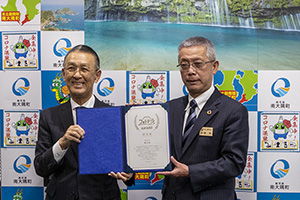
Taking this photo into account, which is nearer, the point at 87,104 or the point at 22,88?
the point at 87,104

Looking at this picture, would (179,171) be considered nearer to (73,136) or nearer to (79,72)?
(73,136)

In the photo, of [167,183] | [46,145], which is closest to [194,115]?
[167,183]

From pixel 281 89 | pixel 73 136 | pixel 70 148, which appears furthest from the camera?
pixel 281 89

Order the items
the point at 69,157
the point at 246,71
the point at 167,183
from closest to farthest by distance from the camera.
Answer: the point at 69,157 → the point at 167,183 → the point at 246,71

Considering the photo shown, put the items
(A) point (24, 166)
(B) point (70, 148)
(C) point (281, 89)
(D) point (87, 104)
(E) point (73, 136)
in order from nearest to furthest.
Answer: (E) point (73, 136) < (B) point (70, 148) < (D) point (87, 104) < (C) point (281, 89) < (A) point (24, 166)

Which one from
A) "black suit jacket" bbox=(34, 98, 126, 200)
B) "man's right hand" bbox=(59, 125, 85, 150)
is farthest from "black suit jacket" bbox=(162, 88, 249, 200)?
"man's right hand" bbox=(59, 125, 85, 150)

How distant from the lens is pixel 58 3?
2424mm

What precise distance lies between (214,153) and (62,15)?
1.91m

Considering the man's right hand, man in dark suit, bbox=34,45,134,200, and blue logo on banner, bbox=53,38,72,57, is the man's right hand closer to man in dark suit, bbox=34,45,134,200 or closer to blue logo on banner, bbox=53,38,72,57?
man in dark suit, bbox=34,45,134,200

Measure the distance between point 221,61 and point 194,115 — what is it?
903 millimetres

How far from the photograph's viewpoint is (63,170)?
1676mm

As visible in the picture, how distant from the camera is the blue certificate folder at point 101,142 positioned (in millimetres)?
1552

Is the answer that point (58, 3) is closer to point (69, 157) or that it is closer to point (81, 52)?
point (81, 52)

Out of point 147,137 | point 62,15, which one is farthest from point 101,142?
point 62,15
